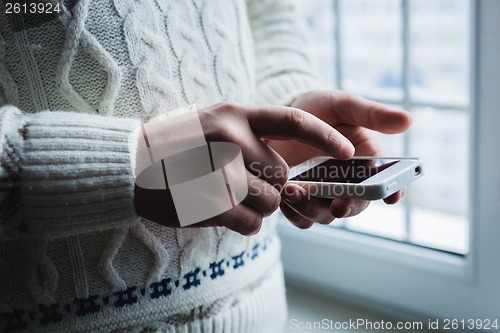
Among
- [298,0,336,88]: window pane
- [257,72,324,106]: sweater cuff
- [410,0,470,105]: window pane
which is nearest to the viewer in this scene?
[257,72,324,106]: sweater cuff

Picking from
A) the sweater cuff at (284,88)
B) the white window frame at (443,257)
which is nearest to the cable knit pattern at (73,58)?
the sweater cuff at (284,88)

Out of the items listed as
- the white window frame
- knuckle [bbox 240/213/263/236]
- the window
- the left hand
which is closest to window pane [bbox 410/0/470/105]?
the window

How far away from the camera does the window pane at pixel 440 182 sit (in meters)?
0.88

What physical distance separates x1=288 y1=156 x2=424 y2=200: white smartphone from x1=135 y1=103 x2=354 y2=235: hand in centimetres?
5

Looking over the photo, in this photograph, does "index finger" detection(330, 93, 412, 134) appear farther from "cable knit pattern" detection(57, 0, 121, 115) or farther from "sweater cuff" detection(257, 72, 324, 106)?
"cable knit pattern" detection(57, 0, 121, 115)

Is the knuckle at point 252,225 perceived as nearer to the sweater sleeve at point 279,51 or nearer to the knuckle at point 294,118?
the knuckle at point 294,118

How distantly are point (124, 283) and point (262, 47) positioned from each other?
381 mm

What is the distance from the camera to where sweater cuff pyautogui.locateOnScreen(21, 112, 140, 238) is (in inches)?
17.9

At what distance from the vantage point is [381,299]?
34.8 inches

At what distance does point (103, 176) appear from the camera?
18.2 inches

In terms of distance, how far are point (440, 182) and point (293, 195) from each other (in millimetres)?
697

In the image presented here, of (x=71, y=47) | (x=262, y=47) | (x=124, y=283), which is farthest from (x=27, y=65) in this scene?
(x=262, y=47)

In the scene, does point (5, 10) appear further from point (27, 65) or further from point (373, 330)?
point (373, 330)

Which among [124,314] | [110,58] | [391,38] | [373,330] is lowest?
[373,330]
